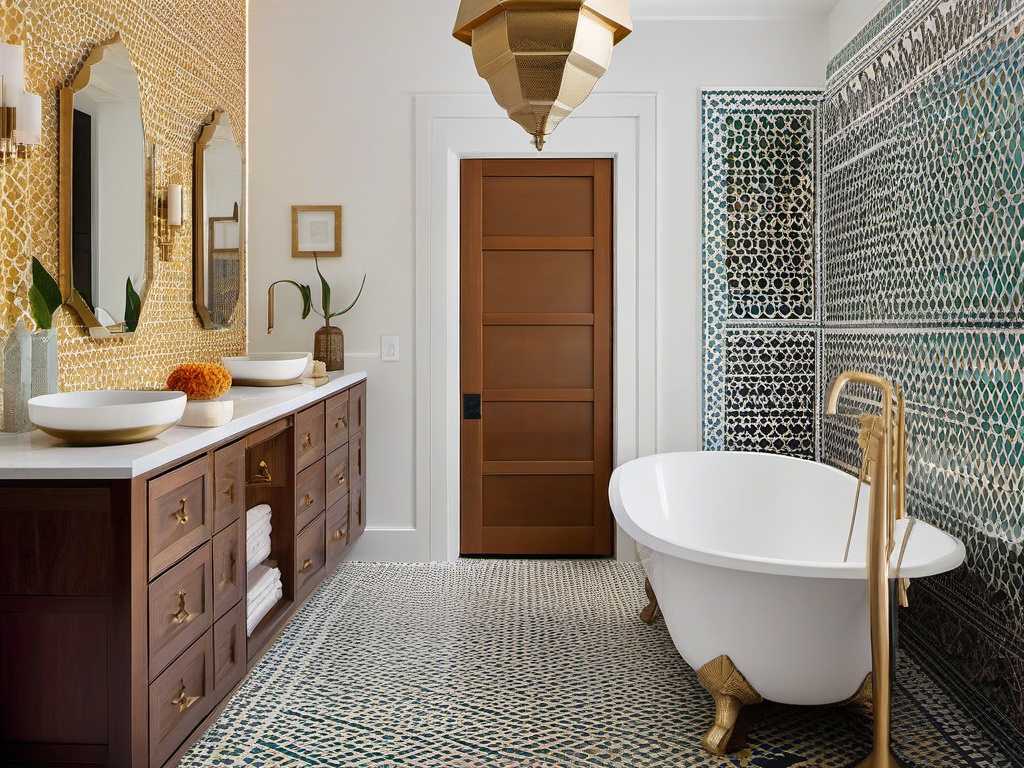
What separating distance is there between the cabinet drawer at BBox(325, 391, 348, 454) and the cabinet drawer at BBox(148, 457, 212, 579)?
1.18m

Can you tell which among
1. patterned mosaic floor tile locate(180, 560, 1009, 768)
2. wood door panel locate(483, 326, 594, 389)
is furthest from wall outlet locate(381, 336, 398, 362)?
patterned mosaic floor tile locate(180, 560, 1009, 768)

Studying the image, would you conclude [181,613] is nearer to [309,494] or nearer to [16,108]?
[309,494]

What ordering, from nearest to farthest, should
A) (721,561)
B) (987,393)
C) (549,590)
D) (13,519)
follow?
(13,519), (721,561), (987,393), (549,590)

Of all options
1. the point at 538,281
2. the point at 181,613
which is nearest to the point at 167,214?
the point at 181,613

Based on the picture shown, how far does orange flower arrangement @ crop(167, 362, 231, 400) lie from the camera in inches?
87.0

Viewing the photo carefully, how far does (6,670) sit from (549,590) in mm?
2208

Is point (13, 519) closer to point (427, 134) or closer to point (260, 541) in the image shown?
point (260, 541)

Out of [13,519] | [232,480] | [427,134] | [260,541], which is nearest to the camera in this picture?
[13,519]

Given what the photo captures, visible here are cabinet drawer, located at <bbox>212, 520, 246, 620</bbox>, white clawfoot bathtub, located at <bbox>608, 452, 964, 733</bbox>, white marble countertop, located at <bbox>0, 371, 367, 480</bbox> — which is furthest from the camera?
cabinet drawer, located at <bbox>212, 520, 246, 620</bbox>

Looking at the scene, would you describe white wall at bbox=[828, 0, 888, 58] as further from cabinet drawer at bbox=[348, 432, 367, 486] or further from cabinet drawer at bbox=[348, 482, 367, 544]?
cabinet drawer at bbox=[348, 482, 367, 544]

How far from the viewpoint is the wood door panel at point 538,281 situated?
3912 millimetres

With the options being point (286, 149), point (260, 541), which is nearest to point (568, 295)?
point (286, 149)

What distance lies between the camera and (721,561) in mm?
1981

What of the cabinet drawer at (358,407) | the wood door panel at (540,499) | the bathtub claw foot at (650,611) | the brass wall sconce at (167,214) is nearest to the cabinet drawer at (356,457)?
the cabinet drawer at (358,407)
